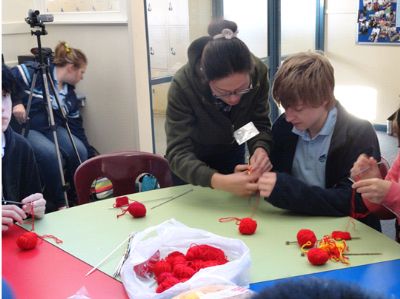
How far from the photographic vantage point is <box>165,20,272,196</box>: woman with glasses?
5.05ft

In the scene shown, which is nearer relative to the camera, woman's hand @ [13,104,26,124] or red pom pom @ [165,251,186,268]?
red pom pom @ [165,251,186,268]

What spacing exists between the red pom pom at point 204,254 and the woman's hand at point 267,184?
0.35 m

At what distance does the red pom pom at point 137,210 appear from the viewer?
4.84 feet

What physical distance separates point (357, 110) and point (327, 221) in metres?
4.29

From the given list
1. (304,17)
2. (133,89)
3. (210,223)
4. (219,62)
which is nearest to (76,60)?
(133,89)

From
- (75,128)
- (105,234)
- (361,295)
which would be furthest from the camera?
(75,128)

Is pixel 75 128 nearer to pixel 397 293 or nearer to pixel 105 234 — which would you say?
pixel 105 234

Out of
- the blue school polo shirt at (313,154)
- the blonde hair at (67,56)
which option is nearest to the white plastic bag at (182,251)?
the blue school polo shirt at (313,154)

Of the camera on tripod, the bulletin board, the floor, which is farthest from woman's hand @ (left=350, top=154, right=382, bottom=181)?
the camera on tripod

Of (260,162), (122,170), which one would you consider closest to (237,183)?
(260,162)

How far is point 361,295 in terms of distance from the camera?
0.37 metres

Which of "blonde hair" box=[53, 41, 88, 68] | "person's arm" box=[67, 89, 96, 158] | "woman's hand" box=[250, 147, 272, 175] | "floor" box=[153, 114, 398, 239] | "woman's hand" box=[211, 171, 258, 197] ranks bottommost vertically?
"floor" box=[153, 114, 398, 239]

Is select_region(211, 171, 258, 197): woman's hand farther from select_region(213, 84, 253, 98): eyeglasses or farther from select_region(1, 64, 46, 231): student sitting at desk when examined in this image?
select_region(1, 64, 46, 231): student sitting at desk

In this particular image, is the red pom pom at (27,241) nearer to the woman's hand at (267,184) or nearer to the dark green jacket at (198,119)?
the dark green jacket at (198,119)
